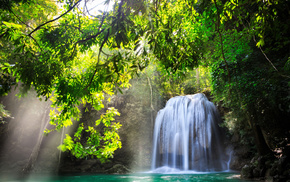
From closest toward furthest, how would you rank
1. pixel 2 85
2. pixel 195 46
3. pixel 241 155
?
pixel 195 46
pixel 2 85
pixel 241 155

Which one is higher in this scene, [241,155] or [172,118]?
[172,118]

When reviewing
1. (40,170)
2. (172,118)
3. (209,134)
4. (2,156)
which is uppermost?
(172,118)

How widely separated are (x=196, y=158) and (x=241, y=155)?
122 inches

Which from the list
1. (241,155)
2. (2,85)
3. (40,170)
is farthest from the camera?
(40,170)

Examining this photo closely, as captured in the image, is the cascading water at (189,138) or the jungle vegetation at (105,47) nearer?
the jungle vegetation at (105,47)

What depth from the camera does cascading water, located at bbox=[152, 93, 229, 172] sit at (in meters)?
13.3

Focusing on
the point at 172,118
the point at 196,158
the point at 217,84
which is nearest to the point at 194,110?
the point at 172,118

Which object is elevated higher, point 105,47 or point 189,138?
point 105,47

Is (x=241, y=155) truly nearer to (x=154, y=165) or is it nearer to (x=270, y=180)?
(x=270, y=180)

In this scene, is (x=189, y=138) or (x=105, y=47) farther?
(x=189, y=138)

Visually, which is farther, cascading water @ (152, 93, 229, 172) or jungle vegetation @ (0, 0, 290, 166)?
cascading water @ (152, 93, 229, 172)

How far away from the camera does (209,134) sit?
1372 centimetres

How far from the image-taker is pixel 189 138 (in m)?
14.3

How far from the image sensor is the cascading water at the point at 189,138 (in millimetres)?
13281
